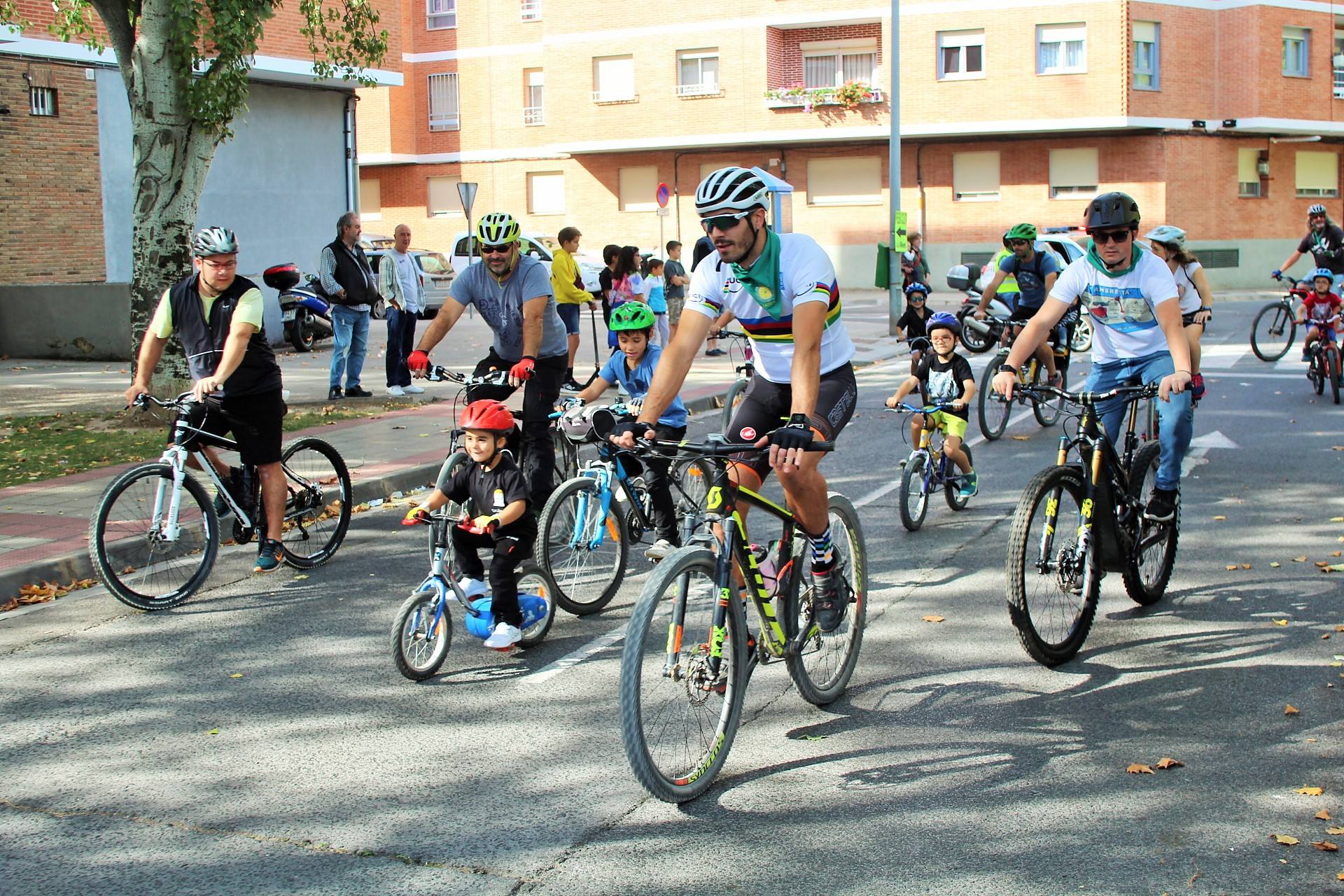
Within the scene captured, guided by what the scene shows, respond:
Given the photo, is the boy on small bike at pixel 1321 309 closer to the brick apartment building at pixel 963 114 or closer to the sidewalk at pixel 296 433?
the sidewalk at pixel 296 433

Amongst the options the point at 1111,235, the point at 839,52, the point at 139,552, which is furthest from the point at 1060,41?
→ the point at 139,552

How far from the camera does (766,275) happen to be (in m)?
5.18

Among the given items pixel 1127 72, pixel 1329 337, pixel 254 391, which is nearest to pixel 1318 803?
pixel 254 391

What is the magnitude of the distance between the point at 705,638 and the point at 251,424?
3852 millimetres

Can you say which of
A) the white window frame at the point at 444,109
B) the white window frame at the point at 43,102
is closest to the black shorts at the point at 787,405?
the white window frame at the point at 43,102

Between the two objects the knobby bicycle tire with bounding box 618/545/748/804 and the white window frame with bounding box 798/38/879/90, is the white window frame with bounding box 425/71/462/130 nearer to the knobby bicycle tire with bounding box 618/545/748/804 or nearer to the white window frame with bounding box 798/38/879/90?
the white window frame with bounding box 798/38/879/90

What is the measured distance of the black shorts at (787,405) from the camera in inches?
209

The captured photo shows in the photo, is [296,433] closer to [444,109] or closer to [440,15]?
[444,109]

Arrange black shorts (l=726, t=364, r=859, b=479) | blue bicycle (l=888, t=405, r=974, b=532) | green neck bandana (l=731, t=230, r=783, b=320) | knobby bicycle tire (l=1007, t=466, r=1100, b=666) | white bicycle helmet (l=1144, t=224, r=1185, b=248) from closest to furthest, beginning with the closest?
1. green neck bandana (l=731, t=230, r=783, b=320)
2. black shorts (l=726, t=364, r=859, b=479)
3. knobby bicycle tire (l=1007, t=466, r=1100, b=666)
4. blue bicycle (l=888, t=405, r=974, b=532)
5. white bicycle helmet (l=1144, t=224, r=1185, b=248)

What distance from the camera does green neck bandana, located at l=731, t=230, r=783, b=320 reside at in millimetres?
5152

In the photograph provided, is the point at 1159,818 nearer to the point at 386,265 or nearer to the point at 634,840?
the point at 634,840

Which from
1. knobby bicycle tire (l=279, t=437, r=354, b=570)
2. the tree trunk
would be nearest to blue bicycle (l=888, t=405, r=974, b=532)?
knobby bicycle tire (l=279, t=437, r=354, b=570)

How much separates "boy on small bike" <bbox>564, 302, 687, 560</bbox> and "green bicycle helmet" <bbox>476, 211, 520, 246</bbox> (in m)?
0.73

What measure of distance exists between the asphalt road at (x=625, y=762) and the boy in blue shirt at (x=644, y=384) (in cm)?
44
